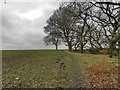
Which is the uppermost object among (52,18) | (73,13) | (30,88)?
(52,18)

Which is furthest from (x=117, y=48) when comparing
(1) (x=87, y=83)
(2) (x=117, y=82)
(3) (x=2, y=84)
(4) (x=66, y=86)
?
(3) (x=2, y=84)

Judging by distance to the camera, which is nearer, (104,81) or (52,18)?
(104,81)

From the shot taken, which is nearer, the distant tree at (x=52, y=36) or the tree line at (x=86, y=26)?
the tree line at (x=86, y=26)

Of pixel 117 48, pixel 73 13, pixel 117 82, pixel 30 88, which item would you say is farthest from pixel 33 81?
pixel 73 13

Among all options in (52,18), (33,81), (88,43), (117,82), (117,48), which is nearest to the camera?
(117,82)

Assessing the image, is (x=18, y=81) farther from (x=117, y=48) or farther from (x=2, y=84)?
(x=117, y=48)

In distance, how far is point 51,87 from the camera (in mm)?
5297

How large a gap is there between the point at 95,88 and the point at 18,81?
5.19 metres

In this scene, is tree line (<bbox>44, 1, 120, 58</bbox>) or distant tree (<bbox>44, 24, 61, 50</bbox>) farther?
distant tree (<bbox>44, 24, 61, 50</bbox>)

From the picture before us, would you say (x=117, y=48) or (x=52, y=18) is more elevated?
(x=52, y=18)

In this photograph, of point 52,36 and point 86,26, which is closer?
point 86,26

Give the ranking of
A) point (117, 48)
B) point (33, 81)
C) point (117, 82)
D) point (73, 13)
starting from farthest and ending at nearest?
point (73, 13) → point (117, 48) → point (33, 81) → point (117, 82)

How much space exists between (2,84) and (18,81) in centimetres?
98

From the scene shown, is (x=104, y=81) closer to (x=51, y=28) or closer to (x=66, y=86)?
(x=66, y=86)
